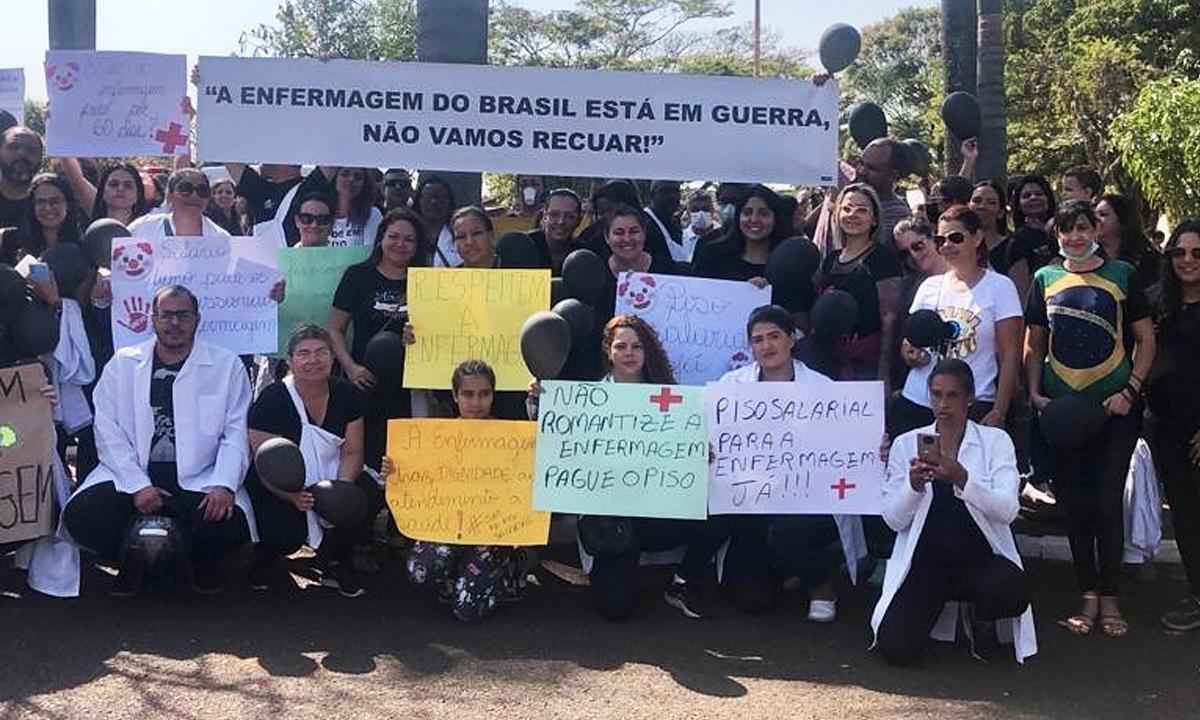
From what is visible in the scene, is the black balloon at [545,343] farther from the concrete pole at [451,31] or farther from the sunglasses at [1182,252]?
the sunglasses at [1182,252]

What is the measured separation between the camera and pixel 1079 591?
6016mm

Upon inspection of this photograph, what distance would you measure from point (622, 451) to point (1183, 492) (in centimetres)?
256

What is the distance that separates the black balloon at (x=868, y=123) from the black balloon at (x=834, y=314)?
1798mm

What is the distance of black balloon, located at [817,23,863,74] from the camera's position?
6.60 metres

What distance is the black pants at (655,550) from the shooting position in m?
5.64

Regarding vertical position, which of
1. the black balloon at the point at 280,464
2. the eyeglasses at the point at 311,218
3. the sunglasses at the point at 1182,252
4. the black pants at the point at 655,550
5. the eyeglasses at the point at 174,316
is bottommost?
the black pants at the point at 655,550

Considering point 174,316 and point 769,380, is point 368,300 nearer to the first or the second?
point 174,316

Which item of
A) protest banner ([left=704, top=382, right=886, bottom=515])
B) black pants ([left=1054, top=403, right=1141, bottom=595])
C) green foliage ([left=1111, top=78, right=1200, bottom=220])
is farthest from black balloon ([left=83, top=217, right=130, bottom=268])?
green foliage ([left=1111, top=78, right=1200, bottom=220])

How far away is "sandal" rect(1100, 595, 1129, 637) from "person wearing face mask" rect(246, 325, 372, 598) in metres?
3.44

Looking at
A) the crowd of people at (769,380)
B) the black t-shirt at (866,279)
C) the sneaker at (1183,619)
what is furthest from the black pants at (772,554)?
the sneaker at (1183,619)

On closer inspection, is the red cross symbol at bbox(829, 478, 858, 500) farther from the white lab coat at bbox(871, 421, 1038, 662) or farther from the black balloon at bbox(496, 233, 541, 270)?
the black balloon at bbox(496, 233, 541, 270)

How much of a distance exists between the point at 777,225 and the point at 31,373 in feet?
12.1

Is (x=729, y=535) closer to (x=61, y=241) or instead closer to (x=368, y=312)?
(x=368, y=312)

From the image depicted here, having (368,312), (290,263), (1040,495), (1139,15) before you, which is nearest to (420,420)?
(368,312)
